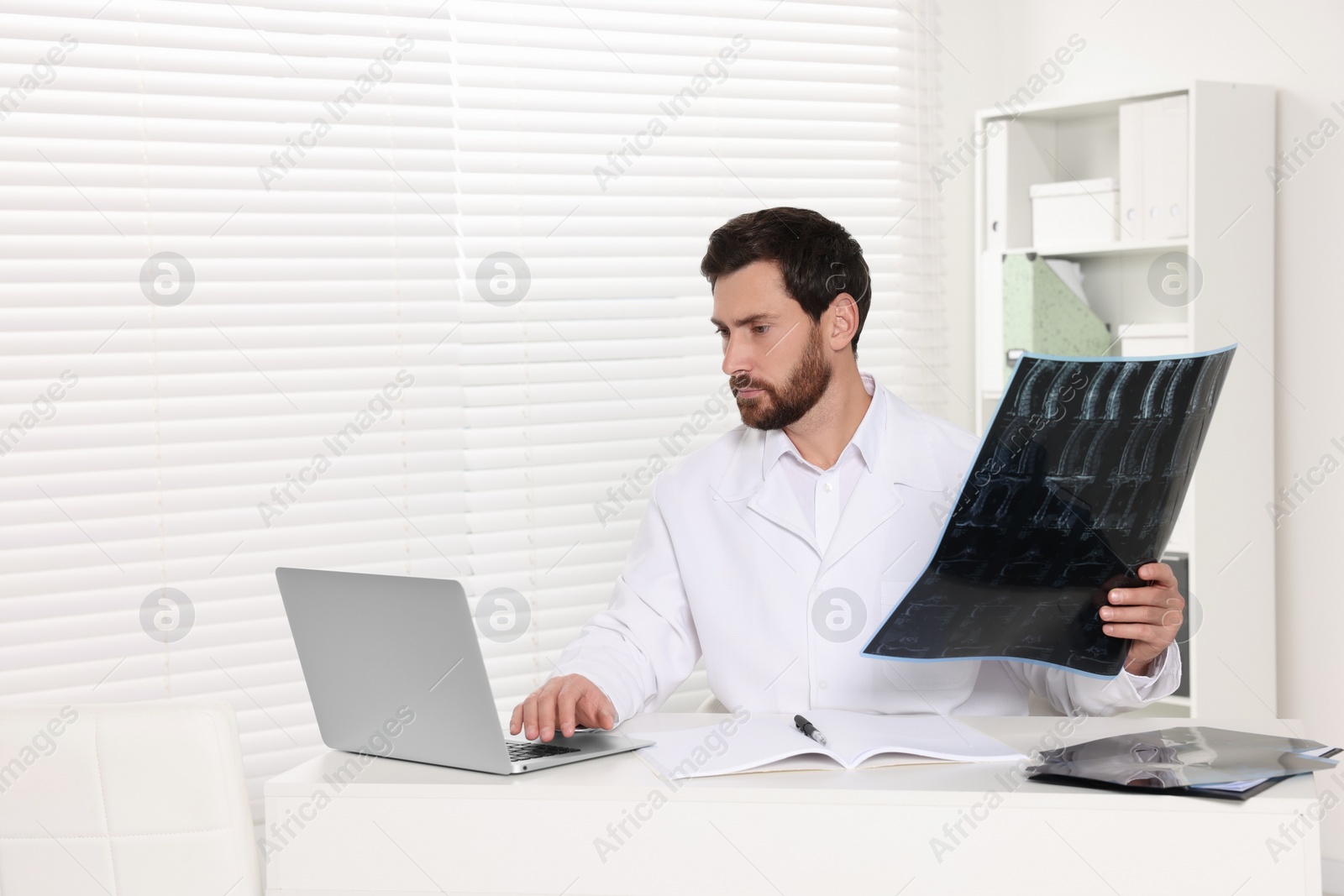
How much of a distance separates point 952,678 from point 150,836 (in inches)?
46.8

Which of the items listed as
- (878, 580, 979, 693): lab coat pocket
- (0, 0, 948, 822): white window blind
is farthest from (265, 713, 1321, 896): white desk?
(0, 0, 948, 822): white window blind

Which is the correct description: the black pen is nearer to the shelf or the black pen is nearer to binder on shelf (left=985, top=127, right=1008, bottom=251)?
the shelf

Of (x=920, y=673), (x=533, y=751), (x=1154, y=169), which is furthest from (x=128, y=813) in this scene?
(x=1154, y=169)

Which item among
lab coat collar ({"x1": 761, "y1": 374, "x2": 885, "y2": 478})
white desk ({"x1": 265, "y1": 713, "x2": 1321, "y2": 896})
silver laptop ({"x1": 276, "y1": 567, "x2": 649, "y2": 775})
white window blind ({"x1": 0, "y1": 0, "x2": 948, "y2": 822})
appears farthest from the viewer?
white window blind ({"x1": 0, "y1": 0, "x2": 948, "y2": 822})

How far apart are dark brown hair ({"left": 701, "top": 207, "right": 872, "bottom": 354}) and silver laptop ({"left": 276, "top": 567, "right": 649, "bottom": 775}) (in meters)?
0.96

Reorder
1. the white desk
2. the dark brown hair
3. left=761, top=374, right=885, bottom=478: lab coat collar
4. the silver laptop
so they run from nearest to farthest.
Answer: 1. the white desk
2. the silver laptop
3. left=761, top=374, right=885, bottom=478: lab coat collar
4. the dark brown hair

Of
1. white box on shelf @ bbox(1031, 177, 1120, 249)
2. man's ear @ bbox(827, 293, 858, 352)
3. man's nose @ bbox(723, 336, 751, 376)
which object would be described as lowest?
man's nose @ bbox(723, 336, 751, 376)

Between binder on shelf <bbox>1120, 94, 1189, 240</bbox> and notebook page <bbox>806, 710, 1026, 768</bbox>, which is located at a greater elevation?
binder on shelf <bbox>1120, 94, 1189, 240</bbox>

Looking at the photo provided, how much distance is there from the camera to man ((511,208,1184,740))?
6.19 ft

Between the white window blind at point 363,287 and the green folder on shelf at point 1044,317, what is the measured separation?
1.19 ft

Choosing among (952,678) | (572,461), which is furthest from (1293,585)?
(572,461)

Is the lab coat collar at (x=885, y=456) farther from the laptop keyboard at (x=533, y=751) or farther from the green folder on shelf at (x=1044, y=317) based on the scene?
the green folder on shelf at (x=1044, y=317)

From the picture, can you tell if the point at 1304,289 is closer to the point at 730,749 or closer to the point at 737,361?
the point at 737,361

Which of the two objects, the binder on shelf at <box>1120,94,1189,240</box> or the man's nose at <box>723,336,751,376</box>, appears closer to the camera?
the man's nose at <box>723,336,751,376</box>
